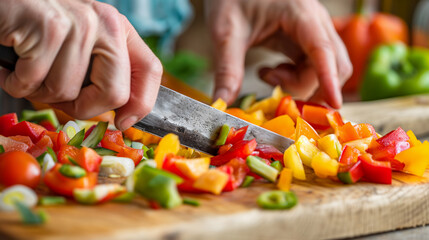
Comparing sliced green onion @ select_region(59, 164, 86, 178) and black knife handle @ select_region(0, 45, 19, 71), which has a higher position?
black knife handle @ select_region(0, 45, 19, 71)

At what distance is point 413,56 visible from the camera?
3.04 meters

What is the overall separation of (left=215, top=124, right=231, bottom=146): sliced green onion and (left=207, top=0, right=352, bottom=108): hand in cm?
49

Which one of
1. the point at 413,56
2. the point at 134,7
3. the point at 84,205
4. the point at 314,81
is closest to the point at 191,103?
the point at 84,205

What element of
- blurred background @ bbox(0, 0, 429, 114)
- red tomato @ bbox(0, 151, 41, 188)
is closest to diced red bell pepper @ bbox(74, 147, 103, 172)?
red tomato @ bbox(0, 151, 41, 188)

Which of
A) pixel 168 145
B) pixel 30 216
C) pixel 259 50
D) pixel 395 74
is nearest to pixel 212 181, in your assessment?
pixel 168 145

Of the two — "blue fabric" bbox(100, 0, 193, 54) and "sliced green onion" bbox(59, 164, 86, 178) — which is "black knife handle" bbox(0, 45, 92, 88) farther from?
"blue fabric" bbox(100, 0, 193, 54)

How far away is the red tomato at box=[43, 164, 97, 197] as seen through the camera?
0.97 metres

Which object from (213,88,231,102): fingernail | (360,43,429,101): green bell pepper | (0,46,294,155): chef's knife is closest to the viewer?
(0,46,294,155): chef's knife

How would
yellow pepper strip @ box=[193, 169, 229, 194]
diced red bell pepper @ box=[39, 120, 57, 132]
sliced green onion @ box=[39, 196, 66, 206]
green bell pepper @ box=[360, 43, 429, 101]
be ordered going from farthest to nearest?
green bell pepper @ box=[360, 43, 429, 101]
diced red bell pepper @ box=[39, 120, 57, 132]
yellow pepper strip @ box=[193, 169, 229, 194]
sliced green onion @ box=[39, 196, 66, 206]

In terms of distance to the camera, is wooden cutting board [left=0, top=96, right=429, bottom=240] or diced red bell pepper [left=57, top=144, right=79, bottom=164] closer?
wooden cutting board [left=0, top=96, right=429, bottom=240]

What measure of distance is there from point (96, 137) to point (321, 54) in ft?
3.06

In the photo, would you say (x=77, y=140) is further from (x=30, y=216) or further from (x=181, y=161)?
(x=30, y=216)

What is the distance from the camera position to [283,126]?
141cm

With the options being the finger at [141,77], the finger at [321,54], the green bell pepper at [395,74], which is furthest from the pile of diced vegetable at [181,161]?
the green bell pepper at [395,74]
